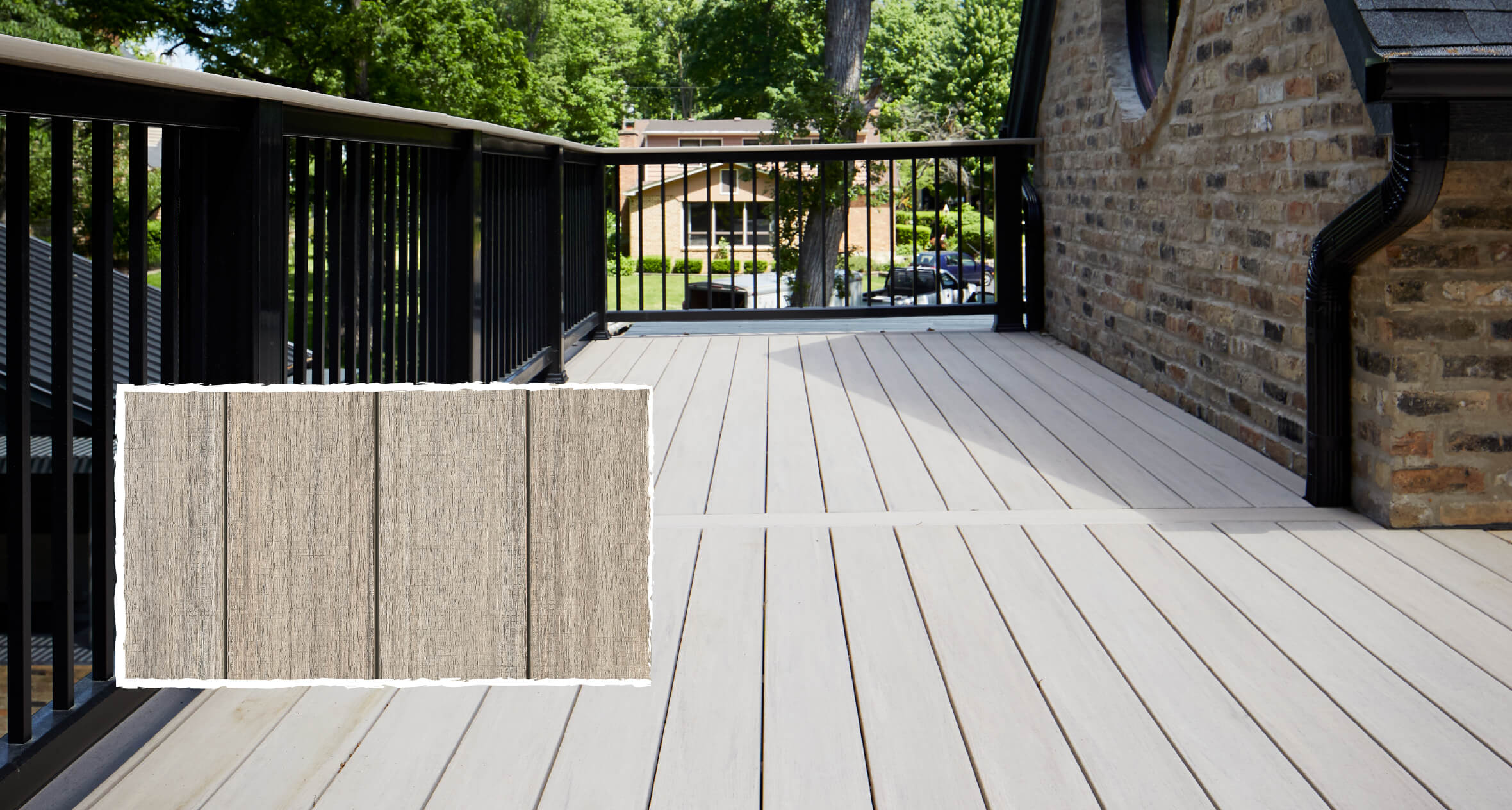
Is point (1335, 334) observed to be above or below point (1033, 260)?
below

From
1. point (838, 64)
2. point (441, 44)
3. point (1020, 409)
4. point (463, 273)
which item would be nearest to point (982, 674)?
point (463, 273)

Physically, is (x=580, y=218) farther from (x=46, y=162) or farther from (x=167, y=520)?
(x=46, y=162)

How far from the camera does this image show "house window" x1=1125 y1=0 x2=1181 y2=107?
5.25 m

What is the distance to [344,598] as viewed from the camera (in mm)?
1285

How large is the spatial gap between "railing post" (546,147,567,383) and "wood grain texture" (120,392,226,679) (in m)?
3.68

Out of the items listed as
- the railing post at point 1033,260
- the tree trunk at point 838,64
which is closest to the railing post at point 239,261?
the railing post at point 1033,260

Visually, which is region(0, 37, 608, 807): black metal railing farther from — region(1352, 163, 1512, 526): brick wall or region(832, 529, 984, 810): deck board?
region(1352, 163, 1512, 526): brick wall

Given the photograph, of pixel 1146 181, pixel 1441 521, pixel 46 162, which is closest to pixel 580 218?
pixel 1146 181

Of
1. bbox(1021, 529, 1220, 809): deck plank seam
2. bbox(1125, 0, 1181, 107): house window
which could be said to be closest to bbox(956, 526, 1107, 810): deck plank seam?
bbox(1021, 529, 1220, 809): deck plank seam

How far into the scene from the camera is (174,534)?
4.06 feet

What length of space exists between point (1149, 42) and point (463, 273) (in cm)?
332

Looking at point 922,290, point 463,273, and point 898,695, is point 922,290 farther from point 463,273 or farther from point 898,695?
point 898,695

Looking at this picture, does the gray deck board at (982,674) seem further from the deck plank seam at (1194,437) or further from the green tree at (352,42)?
the green tree at (352,42)

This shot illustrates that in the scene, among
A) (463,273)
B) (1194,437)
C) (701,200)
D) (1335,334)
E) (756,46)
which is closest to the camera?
(1335,334)
